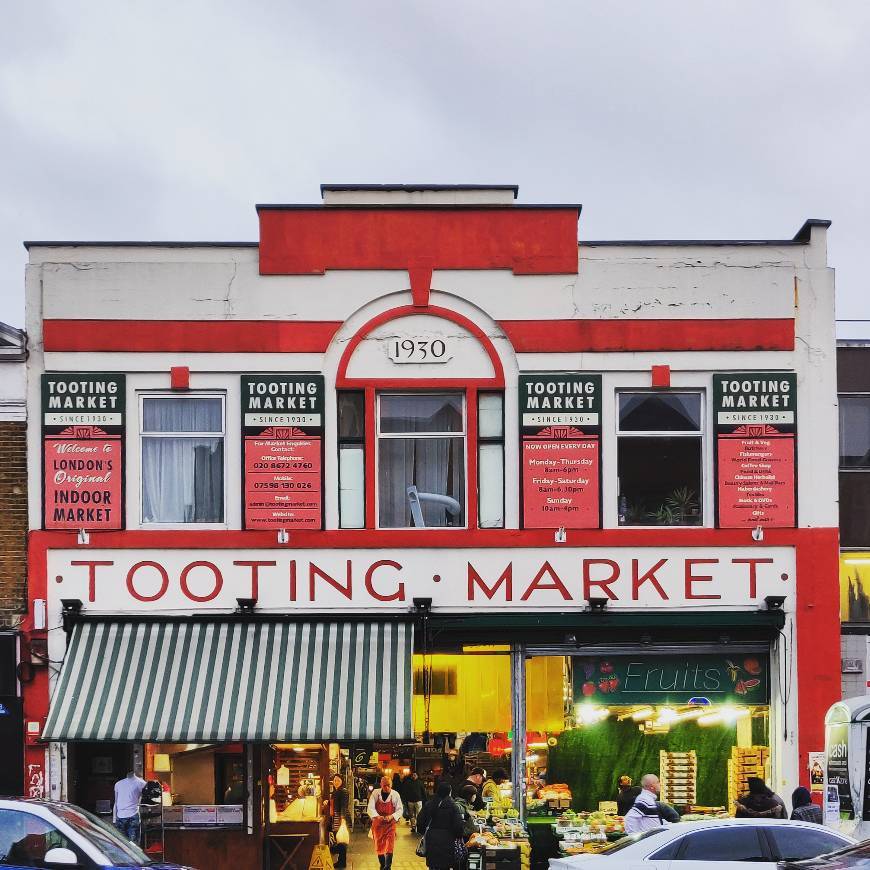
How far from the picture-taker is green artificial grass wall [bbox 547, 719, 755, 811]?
1956 cm

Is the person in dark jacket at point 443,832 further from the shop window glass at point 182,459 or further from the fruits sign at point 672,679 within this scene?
the shop window glass at point 182,459

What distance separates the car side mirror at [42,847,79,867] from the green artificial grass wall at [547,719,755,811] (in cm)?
869

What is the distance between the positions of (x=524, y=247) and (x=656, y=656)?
5789mm

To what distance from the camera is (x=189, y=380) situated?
1886cm

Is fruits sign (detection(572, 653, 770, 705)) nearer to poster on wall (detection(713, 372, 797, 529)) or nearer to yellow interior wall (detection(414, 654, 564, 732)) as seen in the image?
yellow interior wall (detection(414, 654, 564, 732))

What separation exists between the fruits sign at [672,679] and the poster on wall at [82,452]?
260 inches

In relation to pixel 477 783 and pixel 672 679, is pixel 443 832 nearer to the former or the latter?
pixel 477 783

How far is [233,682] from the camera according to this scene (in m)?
17.9

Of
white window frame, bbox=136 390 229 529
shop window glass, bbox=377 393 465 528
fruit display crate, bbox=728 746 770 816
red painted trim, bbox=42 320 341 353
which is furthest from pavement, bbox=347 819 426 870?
red painted trim, bbox=42 320 341 353

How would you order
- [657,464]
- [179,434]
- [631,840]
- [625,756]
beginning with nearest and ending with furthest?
[631,840]
[179,434]
[657,464]
[625,756]

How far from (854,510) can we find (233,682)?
1022 centimetres

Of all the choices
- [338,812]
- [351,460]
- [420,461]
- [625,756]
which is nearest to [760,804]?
[625,756]

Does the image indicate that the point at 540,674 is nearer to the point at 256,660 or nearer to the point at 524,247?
the point at 256,660

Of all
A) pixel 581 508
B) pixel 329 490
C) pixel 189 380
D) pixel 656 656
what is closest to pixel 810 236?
pixel 581 508
